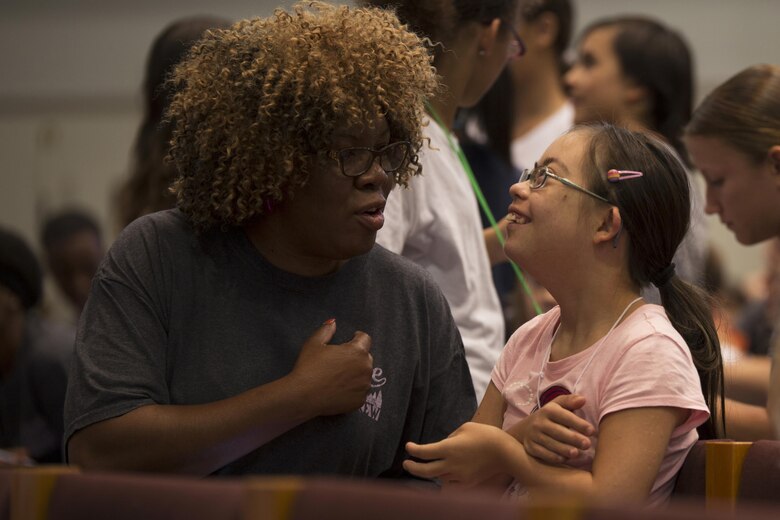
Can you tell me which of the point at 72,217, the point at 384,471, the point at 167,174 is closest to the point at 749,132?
the point at 384,471

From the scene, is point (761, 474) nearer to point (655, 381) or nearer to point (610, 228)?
point (655, 381)

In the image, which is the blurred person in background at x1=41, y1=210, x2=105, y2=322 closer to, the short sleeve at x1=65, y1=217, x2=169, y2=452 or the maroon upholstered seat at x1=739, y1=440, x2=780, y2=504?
the short sleeve at x1=65, y1=217, x2=169, y2=452

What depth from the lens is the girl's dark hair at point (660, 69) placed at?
11.0ft

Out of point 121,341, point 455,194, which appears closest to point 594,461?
point 121,341

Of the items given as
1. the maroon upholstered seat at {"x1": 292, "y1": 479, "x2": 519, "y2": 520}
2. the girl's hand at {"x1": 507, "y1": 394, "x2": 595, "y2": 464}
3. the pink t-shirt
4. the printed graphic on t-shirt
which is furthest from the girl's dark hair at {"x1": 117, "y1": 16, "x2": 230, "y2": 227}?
the maroon upholstered seat at {"x1": 292, "y1": 479, "x2": 519, "y2": 520}

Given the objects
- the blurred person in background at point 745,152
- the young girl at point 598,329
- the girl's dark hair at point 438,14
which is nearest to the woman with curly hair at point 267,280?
the young girl at point 598,329

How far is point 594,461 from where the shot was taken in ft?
5.49

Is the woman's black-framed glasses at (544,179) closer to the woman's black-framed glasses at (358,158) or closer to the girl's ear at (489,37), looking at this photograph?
the woman's black-framed glasses at (358,158)

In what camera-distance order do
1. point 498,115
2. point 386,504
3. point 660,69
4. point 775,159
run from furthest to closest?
point 660,69
point 498,115
point 775,159
point 386,504

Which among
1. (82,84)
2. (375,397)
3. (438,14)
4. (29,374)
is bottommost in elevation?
(82,84)

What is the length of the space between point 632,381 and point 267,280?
0.65 m

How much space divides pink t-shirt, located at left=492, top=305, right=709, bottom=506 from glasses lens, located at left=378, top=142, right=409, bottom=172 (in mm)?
403

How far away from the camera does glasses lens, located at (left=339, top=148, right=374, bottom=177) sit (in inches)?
75.3

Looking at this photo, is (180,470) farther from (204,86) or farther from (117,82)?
(117,82)
